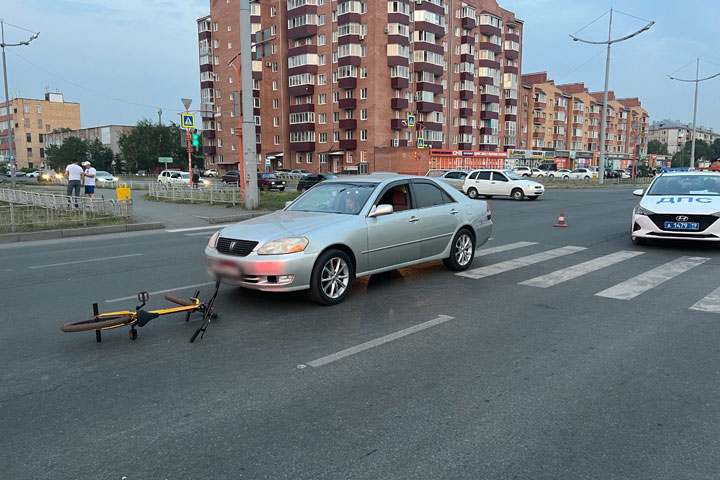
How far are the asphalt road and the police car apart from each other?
9.69 feet

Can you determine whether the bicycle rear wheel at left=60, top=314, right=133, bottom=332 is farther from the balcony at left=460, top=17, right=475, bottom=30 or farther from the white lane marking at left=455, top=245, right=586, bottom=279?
the balcony at left=460, top=17, right=475, bottom=30

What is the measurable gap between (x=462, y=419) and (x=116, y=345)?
326 cm

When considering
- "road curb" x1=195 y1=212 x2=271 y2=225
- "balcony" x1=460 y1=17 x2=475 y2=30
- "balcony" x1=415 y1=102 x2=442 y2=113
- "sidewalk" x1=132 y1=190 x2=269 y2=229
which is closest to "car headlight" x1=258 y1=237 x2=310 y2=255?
"sidewalk" x1=132 y1=190 x2=269 y2=229

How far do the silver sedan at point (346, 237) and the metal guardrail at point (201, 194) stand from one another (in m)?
14.4

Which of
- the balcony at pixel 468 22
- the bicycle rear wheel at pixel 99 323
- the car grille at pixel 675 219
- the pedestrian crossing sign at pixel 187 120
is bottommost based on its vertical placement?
the bicycle rear wheel at pixel 99 323

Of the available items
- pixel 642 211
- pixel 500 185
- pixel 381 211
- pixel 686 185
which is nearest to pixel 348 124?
pixel 500 185

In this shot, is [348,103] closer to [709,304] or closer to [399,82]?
[399,82]

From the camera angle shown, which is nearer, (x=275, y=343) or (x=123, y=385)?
(x=123, y=385)

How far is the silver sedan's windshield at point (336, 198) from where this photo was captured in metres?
6.88

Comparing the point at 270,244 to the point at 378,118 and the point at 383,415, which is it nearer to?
the point at 383,415

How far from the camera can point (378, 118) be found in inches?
2586

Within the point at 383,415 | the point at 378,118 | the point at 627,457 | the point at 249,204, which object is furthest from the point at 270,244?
the point at 378,118

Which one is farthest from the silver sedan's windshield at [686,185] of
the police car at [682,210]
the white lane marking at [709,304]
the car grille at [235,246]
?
the car grille at [235,246]

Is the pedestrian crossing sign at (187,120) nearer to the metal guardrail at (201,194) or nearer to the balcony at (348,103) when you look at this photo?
the metal guardrail at (201,194)
